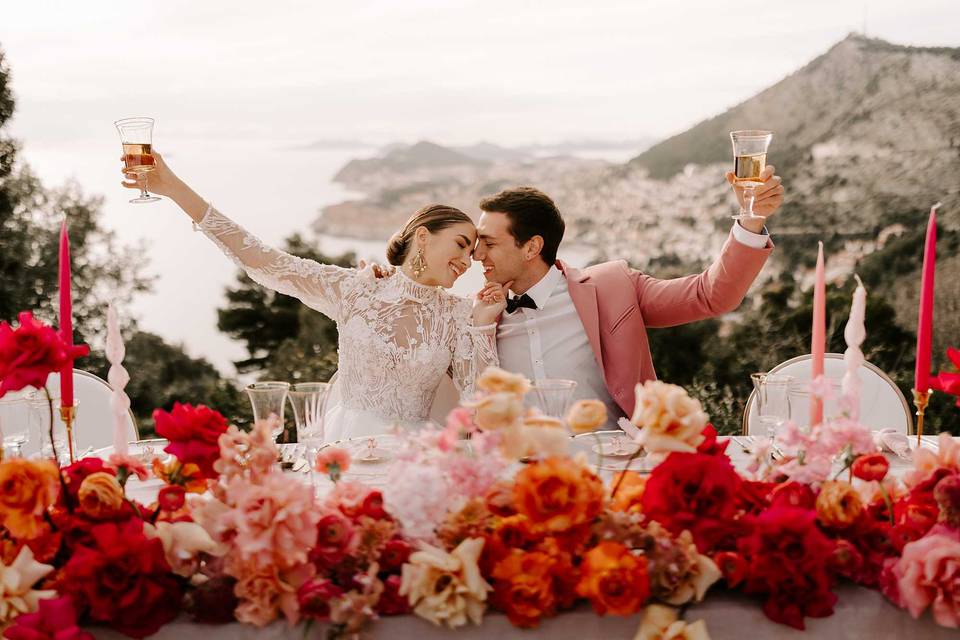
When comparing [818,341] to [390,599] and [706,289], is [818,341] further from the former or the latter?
[706,289]

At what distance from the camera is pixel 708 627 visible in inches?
49.1

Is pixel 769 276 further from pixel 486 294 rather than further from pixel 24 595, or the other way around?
pixel 24 595

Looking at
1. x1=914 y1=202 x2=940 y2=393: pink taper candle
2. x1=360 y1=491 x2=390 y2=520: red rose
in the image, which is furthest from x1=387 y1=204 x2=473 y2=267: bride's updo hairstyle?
x1=360 y1=491 x2=390 y2=520: red rose

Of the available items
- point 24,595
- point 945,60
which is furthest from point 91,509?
point 945,60

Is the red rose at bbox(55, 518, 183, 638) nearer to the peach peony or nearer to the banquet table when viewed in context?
the banquet table

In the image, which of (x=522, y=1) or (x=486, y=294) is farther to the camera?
(x=522, y=1)

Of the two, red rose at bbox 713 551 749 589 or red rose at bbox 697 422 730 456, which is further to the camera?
red rose at bbox 697 422 730 456

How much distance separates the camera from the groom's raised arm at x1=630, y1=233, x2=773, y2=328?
278 centimetres

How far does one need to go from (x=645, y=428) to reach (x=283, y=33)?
4.04 meters

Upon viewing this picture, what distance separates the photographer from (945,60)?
4688mm

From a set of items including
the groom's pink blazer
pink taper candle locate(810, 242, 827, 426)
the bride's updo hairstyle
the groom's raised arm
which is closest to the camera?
pink taper candle locate(810, 242, 827, 426)

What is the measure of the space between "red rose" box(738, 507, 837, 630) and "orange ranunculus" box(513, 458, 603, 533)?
0.76 ft

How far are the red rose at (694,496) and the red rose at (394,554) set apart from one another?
1.08 feet

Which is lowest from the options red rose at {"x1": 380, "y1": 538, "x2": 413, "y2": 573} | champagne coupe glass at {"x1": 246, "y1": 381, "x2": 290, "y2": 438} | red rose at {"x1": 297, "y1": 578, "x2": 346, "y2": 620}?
red rose at {"x1": 297, "y1": 578, "x2": 346, "y2": 620}
